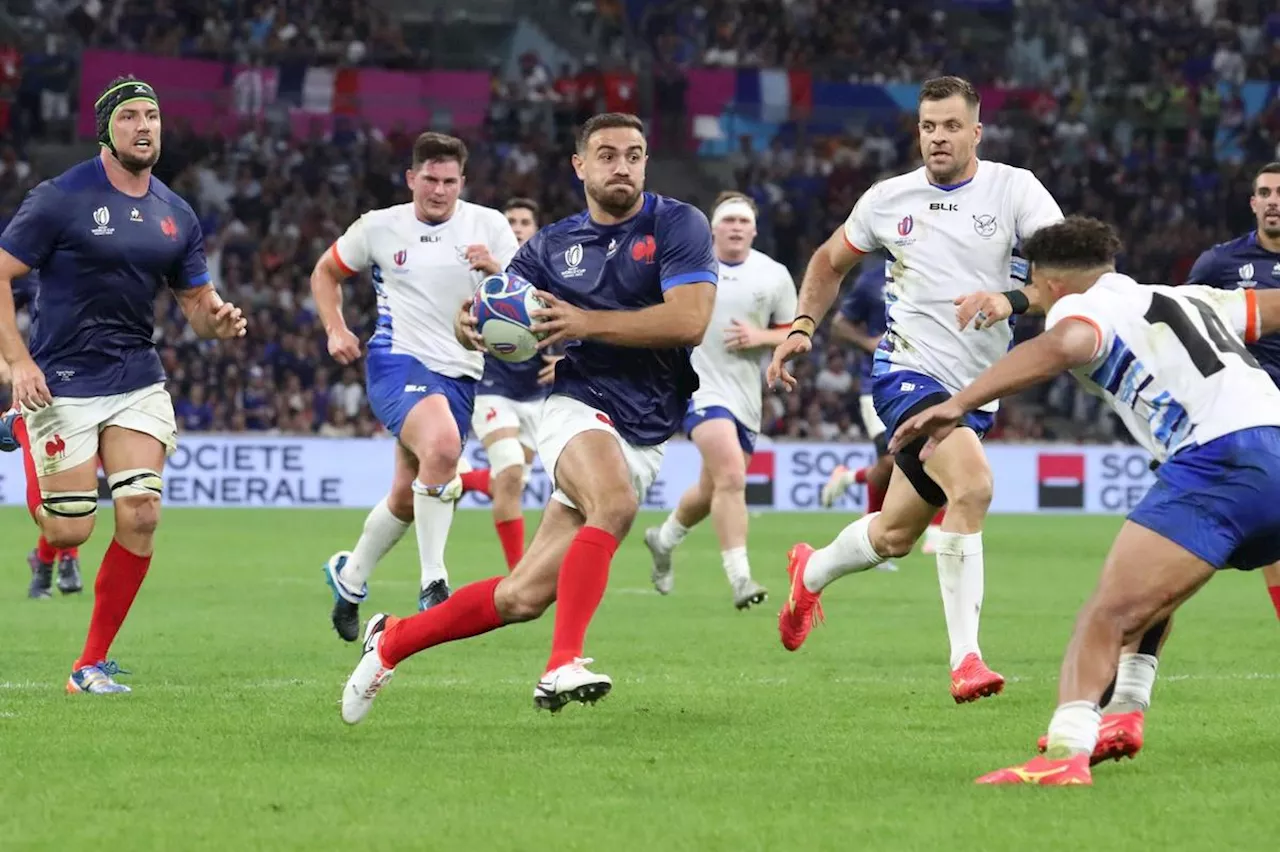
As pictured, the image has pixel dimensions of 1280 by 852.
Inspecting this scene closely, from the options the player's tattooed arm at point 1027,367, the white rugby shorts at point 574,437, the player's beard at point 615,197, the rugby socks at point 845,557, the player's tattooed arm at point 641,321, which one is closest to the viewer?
the player's tattooed arm at point 1027,367

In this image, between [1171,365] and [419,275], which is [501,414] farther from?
[1171,365]

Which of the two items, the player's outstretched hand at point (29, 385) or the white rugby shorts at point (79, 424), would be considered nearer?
the player's outstretched hand at point (29, 385)

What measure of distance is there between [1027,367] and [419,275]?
20.8 ft

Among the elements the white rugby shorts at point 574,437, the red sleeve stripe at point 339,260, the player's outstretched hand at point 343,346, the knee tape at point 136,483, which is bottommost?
the knee tape at point 136,483

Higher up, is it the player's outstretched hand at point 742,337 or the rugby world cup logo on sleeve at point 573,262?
the rugby world cup logo on sleeve at point 573,262

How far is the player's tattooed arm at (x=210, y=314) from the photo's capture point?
8633 mm

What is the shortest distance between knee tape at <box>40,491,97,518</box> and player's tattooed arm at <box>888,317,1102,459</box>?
13.7ft

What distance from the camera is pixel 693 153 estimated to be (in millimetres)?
32125

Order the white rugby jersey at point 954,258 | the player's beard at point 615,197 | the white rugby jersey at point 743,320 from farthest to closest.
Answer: the white rugby jersey at point 743,320, the white rugby jersey at point 954,258, the player's beard at point 615,197

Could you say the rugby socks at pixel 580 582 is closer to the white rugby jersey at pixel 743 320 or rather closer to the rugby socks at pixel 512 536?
the rugby socks at pixel 512 536

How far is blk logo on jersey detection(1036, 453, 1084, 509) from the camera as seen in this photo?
80.9 ft

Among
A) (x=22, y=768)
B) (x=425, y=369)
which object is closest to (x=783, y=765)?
(x=22, y=768)

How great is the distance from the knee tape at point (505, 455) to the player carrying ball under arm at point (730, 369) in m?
1.05

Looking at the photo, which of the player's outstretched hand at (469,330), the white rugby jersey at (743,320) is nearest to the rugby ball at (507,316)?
the player's outstretched hand at (469,330)
